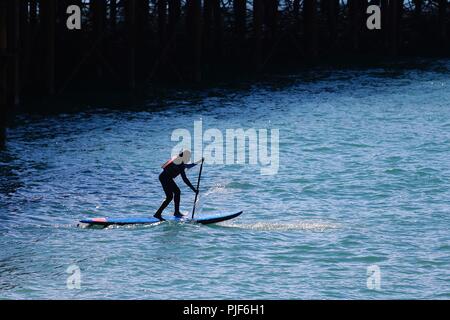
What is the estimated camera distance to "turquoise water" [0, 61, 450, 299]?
1836 centimetres

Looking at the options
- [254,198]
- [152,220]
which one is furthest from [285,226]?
[254,198]

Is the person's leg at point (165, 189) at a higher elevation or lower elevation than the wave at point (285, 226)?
higher

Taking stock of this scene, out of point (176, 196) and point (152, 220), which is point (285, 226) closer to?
point (176, 196)

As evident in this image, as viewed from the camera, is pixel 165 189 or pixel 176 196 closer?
pixel 165 189

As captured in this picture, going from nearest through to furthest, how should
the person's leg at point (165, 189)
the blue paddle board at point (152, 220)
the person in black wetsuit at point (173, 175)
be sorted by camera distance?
the person in black wetsuit at point (173, 175), the person's leg at point (165, 189), the blue paddle board at point (152, 220)

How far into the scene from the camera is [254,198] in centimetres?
2498

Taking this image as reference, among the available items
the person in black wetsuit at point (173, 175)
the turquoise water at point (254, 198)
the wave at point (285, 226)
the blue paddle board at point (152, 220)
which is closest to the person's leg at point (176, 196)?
the person in black wetsuit at point (173, 175)

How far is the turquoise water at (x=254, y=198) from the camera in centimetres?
1836

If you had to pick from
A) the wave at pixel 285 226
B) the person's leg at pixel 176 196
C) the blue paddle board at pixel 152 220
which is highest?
the person's leg at pixel 176 196

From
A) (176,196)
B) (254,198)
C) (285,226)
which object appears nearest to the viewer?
(176,196)

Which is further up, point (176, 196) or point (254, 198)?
point (176, 196)

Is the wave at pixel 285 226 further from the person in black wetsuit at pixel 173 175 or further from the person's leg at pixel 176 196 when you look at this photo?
the person in black wetsuit at pixel 173 175

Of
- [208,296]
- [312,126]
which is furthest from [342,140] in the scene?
[208,296]

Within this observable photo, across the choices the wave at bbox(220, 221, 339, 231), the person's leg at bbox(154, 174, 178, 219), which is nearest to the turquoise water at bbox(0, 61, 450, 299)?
the wave at bbox(220, 221, 339, 231)
